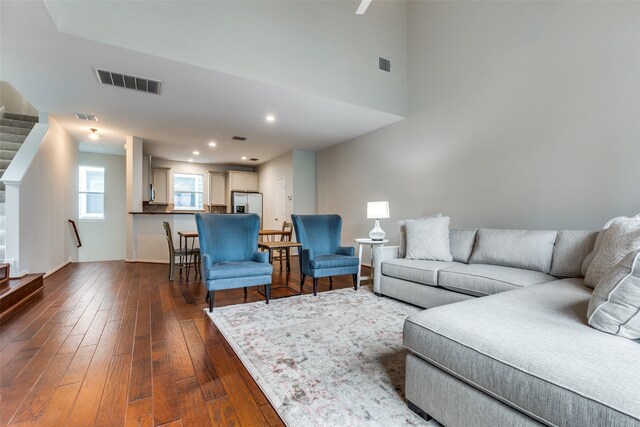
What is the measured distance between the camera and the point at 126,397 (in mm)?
1576

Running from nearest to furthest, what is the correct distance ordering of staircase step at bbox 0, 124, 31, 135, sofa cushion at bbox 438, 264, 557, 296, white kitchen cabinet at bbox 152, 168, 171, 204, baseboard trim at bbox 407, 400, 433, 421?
baseboard trim at bbox 407, 400, 433, 421 < sofa cushion at bbox 438, 264, 557, 296 < staircase step at bbox 0, 124, 31, 135 < white kitchen cabinet at bbox 152, 168, 171, 204

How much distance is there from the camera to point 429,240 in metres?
3.44

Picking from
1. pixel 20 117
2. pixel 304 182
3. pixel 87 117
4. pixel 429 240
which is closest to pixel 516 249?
pixel 429 240

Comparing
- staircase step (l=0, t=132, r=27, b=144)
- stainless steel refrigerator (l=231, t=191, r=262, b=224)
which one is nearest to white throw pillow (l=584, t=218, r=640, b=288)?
staircase step (l=0, t=132, r=27, b=144)

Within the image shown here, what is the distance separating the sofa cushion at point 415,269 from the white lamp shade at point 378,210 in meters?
0.89

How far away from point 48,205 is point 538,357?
255 inches

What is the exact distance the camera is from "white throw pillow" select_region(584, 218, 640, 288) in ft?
5.83

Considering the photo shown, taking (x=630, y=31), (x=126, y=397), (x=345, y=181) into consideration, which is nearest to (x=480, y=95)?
(x=630, y=31)

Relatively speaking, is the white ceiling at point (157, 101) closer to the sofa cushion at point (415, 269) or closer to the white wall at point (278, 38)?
the white wall at point (278, 38)

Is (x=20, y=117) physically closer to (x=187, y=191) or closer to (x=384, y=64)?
(x=187, y=191)

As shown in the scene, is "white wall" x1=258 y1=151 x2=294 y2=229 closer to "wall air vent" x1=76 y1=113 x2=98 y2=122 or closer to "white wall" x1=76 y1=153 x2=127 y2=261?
"white wall" x1=76 y1=153 x2=127 y2=261

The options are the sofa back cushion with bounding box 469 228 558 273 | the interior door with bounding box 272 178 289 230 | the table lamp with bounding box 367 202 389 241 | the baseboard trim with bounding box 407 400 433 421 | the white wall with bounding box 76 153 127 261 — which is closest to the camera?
the baseboard trim with bounding box 407 400 433 421

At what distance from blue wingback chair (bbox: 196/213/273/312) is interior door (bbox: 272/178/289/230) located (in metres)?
4.01

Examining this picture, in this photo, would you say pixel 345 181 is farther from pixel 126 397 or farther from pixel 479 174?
pixel 126 397
